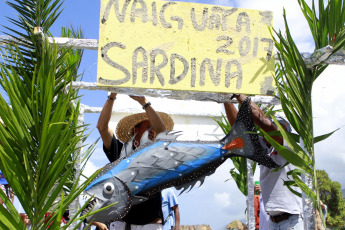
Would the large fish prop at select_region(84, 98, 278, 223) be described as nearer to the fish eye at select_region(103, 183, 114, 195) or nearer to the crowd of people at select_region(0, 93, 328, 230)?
the fish eye at select_region(103, 183, 114, 195)

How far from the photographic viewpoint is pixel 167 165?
3.16 meters

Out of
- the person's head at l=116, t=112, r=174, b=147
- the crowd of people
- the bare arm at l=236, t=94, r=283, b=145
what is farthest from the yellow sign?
the person's head at l=116, t=112, r=174, b=147

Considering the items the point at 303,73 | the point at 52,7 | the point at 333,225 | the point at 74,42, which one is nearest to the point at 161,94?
the point at 74,42

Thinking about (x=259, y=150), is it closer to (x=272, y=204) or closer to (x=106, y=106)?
(x=272, y=204)

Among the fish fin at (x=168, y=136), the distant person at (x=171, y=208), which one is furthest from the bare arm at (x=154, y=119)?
the distant person at (x=171, y=208)

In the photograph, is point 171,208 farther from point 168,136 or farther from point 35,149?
point 35,149

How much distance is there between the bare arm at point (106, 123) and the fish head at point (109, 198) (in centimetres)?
65

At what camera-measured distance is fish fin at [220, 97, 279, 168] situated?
321cm

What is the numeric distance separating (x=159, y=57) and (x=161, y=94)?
0.27m

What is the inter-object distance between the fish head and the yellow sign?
0.69 meters

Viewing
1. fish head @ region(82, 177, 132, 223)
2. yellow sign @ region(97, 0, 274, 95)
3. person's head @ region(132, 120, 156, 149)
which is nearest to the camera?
fish head @ region(82, 177, 132, 223)

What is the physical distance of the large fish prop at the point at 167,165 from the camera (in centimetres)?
306

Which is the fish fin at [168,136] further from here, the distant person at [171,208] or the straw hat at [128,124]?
the distant person at [171,208]

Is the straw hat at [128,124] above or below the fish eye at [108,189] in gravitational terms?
above
